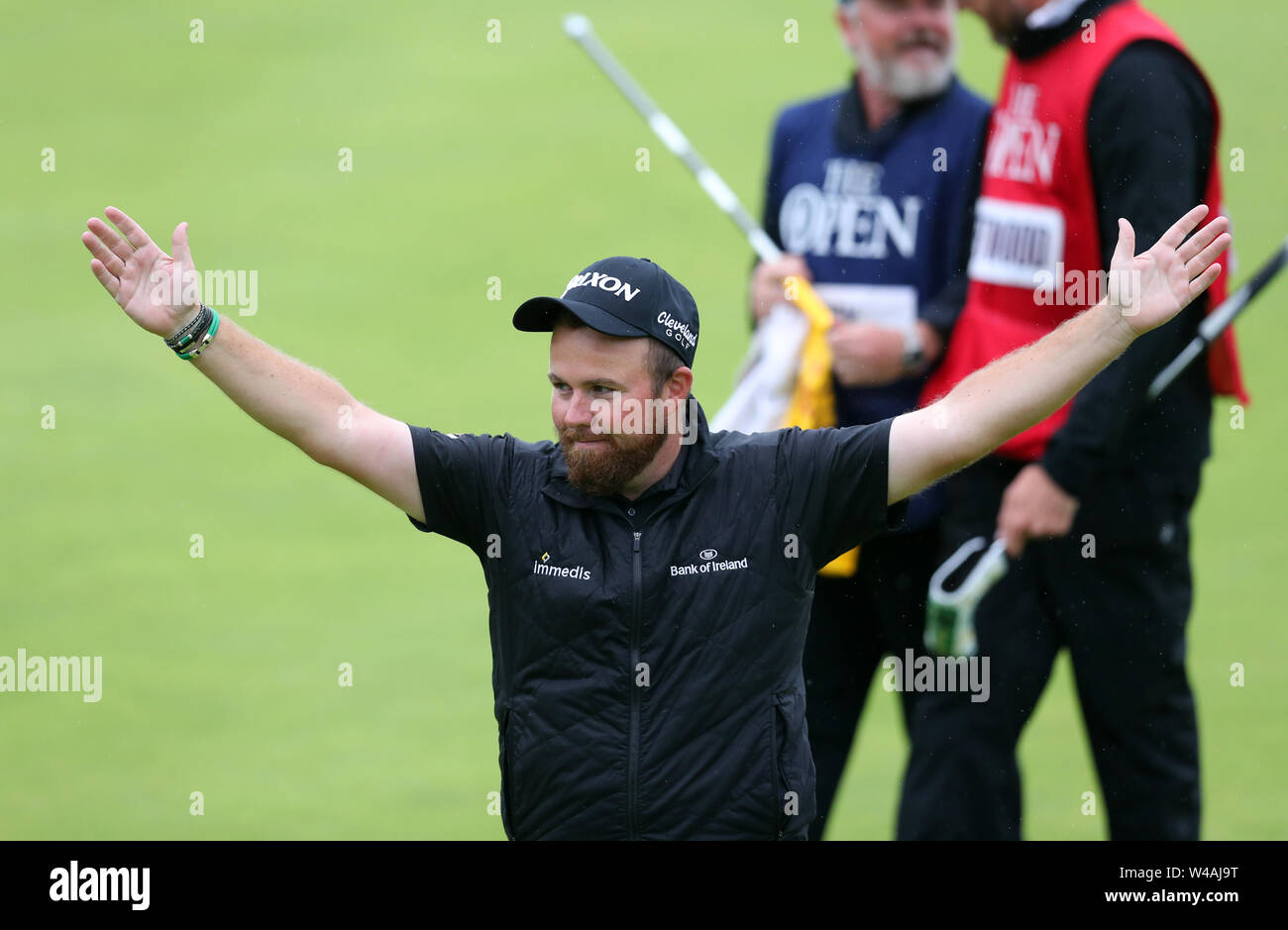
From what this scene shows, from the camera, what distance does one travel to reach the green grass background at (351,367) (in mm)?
7961

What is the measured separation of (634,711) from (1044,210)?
8.53ft

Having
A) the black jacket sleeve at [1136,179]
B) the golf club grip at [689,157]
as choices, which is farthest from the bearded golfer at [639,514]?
the golf club grip at [689,157]

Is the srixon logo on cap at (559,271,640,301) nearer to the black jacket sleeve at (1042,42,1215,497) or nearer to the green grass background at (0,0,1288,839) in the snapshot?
the black jacket sleeve at (1042,42,1215,497)

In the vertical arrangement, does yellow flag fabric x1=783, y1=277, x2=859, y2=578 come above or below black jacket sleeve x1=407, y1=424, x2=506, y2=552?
above

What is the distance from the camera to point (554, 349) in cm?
456

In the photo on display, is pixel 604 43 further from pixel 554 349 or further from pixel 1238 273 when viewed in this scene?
pixel 554 349

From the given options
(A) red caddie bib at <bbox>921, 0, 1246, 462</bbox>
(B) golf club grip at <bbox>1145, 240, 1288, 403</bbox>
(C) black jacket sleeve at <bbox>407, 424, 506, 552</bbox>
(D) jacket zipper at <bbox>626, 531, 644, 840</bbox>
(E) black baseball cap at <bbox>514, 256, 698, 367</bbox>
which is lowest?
(D) jacket zipper at <bbox>626, 531, 644, 840</bbox>

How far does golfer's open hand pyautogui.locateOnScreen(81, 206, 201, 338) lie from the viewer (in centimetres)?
441

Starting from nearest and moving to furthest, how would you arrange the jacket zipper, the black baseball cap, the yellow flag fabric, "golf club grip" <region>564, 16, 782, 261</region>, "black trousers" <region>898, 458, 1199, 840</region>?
the jacket zipper, the black baseball cap, "black trousers" <region>898, 458, 1199, 840</region>, the yellow flag fabric, "golf club grip" <region>564, 16, 782, 261</region>

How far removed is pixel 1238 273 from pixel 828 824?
672 cm

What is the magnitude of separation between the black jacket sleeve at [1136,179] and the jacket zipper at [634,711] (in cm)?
211

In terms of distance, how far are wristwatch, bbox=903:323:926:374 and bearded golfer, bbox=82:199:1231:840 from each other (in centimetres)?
204

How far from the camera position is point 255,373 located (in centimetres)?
446

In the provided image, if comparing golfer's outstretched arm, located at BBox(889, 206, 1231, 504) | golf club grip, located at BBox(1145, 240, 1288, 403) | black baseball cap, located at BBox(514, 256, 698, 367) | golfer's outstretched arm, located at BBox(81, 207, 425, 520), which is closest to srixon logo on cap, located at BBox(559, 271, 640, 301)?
black baseball cap, located at BBox(514, 256, 698, 367)
